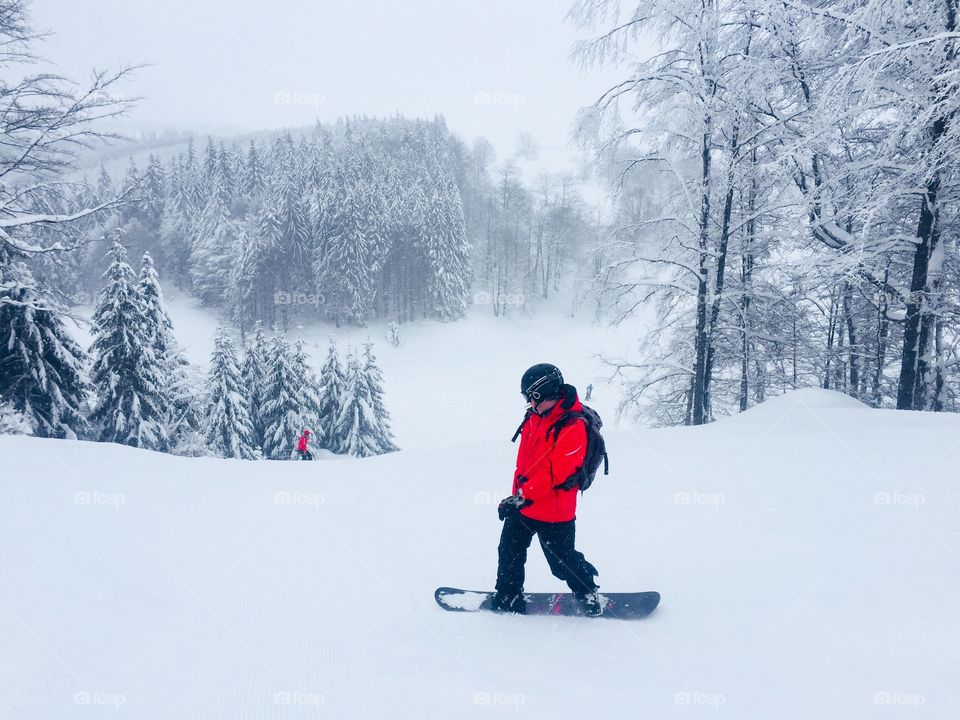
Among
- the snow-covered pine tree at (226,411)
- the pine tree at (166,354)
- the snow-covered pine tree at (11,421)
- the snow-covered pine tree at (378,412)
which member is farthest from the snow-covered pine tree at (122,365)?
the snow-covered pine tree at (378,412)

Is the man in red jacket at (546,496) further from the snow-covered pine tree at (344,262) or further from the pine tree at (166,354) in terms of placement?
the snow-covered pine tree at (344,262)

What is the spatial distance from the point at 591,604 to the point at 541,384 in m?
1.77

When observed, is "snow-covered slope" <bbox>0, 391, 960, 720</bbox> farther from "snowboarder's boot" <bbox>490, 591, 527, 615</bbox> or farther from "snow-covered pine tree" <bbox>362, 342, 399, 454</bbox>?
"snow-covered pine tree" <bbox>362, 342, 399, 454</bbox>

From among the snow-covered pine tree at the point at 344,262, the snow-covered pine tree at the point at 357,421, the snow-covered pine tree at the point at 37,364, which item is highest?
the snow-covered pine tree at the point at 344,262

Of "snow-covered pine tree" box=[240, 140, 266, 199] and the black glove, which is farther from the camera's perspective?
"snow-covered pine tree" box=[240, 140, 266, 199]

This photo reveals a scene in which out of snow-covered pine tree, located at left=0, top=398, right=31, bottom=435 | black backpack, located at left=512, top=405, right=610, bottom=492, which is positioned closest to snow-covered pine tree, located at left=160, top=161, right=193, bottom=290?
snow-covered pine tree, located at left=0, top=398, right=31, bottom=435

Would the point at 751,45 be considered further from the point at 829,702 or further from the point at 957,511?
the point at 829,702

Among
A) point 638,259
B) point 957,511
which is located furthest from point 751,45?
point 957,511

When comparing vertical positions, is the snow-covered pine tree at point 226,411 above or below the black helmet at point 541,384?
below

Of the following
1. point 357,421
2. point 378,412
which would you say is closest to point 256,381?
point 357,421

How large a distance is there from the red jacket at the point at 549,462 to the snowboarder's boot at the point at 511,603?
0.71 m

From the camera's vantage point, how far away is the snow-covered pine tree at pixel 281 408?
27.6m

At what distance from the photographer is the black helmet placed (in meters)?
3.60

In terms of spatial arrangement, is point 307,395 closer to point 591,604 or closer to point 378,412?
point 378,412
